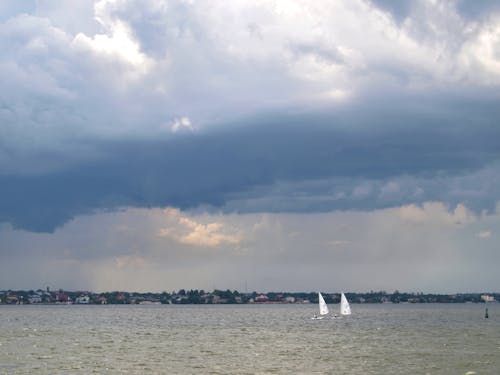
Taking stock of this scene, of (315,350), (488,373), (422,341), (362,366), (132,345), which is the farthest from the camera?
(422,341)

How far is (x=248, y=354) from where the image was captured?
310ft

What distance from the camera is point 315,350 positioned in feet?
332

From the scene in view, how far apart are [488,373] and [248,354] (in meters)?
34.5

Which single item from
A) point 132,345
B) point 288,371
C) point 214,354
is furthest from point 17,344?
point 288,371

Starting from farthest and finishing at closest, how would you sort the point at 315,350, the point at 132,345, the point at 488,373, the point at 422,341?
the point at 422,341 → the point at 132,345 → the point at 315,350 → the point at 488,373

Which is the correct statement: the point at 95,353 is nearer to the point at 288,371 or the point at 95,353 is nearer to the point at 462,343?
the point at 288,371

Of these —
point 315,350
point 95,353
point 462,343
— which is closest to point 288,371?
point 315,350

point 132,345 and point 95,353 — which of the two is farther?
point 132,345

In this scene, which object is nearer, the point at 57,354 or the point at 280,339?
the point at 57,354

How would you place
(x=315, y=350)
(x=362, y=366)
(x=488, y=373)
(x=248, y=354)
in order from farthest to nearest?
(x=315, y=350) < (x=248, y=354) < (x=362, y=366) < (x=488, y=373)

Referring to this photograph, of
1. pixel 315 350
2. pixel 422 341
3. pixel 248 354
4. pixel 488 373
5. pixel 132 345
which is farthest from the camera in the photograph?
pixel 422 341

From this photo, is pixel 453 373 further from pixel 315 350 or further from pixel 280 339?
pixel 280 339

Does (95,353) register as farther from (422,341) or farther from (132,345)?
(422,341)

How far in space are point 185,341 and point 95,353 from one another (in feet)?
93.3
